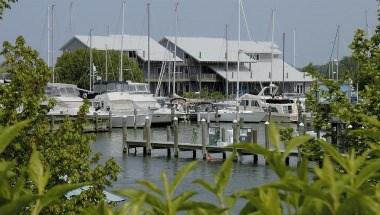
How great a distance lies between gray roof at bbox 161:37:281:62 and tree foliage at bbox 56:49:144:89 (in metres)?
14.3

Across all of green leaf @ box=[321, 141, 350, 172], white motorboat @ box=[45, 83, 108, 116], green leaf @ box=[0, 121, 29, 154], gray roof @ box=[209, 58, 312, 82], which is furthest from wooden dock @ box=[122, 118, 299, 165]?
gray roof @ box=[209, 58, 312, 82]

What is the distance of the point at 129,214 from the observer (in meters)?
2.20

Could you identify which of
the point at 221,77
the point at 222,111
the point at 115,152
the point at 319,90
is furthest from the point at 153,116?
the point at 319,90

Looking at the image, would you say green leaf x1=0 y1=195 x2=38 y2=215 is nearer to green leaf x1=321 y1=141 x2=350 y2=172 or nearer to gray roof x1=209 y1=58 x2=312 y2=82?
green leaf x1=321 y1=141 x2=350 y2=172

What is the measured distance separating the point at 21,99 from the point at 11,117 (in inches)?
22.0

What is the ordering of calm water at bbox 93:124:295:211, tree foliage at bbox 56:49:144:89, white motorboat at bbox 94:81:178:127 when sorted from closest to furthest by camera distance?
1. calm water at bbox 93:124:295:211
2. white motorboat at bbox 94:81:178:127
3. tree foliage at bbox 56:49:144:89

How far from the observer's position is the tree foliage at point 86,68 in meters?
90.9

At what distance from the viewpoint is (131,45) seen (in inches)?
4038

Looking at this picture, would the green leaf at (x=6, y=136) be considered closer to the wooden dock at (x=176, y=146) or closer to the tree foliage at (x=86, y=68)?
the wooden dock at (x=176, y=146)

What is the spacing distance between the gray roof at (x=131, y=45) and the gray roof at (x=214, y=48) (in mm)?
2974

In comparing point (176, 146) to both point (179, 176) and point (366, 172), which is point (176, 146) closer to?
point (179, 176)

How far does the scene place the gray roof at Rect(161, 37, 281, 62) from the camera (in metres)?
104

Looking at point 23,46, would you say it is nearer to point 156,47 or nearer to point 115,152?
point 115,152

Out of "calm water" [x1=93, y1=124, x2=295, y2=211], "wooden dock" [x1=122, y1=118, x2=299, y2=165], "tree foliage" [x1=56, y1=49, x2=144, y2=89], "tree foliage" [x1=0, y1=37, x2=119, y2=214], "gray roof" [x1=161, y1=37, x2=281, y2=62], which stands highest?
"gray roof" [x1=161, y1=37, x2=281, y2=62]
